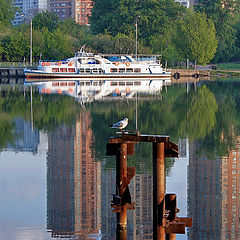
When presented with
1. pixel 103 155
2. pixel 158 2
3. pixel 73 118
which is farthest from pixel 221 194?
pixel 158 2

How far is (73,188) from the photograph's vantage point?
17531 mm

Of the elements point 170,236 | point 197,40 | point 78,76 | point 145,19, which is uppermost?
point 145,19

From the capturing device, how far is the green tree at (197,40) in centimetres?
9675

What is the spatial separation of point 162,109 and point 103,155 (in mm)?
18720

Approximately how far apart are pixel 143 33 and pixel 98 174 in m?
94.5

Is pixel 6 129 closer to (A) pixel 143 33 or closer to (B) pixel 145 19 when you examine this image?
(B) pixel 145 19

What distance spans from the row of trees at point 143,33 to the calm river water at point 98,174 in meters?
60.5

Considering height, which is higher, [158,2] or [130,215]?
[158,2]

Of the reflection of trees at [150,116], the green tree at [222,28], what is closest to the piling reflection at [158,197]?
the reflection of trees at [150,116]

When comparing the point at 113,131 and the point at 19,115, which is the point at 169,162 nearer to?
the point at 113,131

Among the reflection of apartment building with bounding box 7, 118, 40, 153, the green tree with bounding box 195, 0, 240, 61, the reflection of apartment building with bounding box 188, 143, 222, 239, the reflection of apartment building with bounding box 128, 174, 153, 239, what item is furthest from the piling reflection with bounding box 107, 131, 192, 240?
the green tree with bounding box 195, 0, 240, 61

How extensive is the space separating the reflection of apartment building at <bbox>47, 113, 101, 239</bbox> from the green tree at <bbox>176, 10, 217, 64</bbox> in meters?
71.7

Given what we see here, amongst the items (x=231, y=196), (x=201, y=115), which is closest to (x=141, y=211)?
(x=231, y=196)

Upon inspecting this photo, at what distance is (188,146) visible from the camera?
25.1 meters
